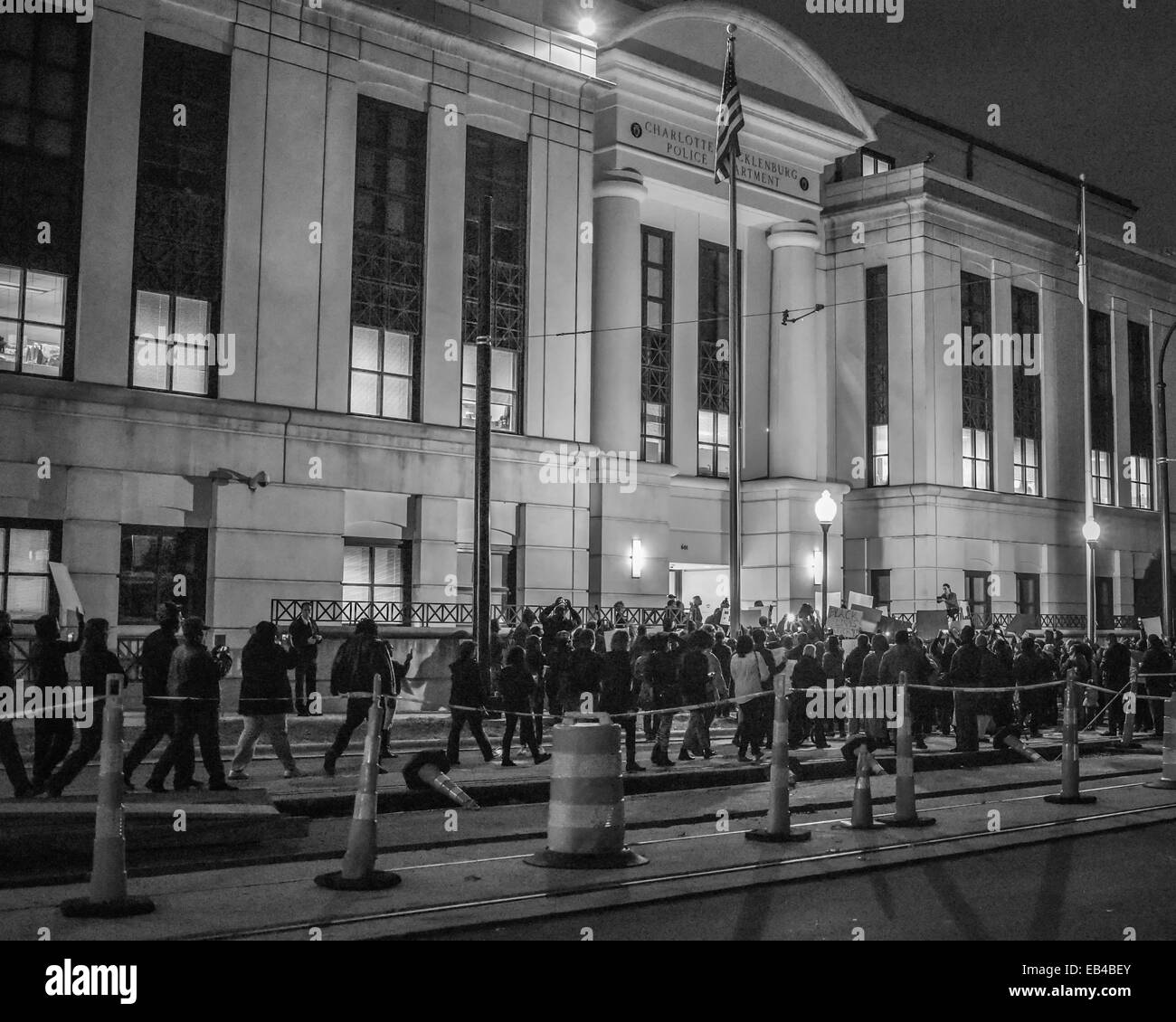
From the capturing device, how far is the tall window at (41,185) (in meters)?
26.3

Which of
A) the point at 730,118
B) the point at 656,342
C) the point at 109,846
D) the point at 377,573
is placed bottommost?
the point at 109,846

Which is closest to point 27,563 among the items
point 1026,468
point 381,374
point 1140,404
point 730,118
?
point 381,374

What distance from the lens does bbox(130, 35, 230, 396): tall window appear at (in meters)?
28.1

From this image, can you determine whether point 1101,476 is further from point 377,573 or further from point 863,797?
point 863,797

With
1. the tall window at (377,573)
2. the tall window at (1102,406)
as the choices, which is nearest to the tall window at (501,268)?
the tall window at (377,573)

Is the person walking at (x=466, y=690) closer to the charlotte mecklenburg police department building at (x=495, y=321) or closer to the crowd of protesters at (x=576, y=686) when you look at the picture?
the crowd of protesters at (x=576, y=686)

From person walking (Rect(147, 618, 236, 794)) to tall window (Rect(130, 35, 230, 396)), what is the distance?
16.4 meters

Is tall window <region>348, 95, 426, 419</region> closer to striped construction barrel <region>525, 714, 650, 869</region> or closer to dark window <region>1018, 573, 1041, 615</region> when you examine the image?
striped construction barrel <region>525, 714, 650, 869</region>

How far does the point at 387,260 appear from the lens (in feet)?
104

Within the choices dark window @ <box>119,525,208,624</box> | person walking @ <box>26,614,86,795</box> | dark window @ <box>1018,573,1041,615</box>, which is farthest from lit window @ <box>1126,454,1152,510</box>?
person walking @ <box>26,614,86,795</box>

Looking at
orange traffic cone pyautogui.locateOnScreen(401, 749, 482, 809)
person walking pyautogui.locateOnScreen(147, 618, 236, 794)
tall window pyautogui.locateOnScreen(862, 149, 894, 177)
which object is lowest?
orange traffic cone pyautogui.locateOnScreen(401, 749, 482, 809)

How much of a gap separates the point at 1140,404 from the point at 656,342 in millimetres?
25244

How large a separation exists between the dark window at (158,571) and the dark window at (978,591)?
84.7ft

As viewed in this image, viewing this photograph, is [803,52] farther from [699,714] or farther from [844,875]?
[844,875]
